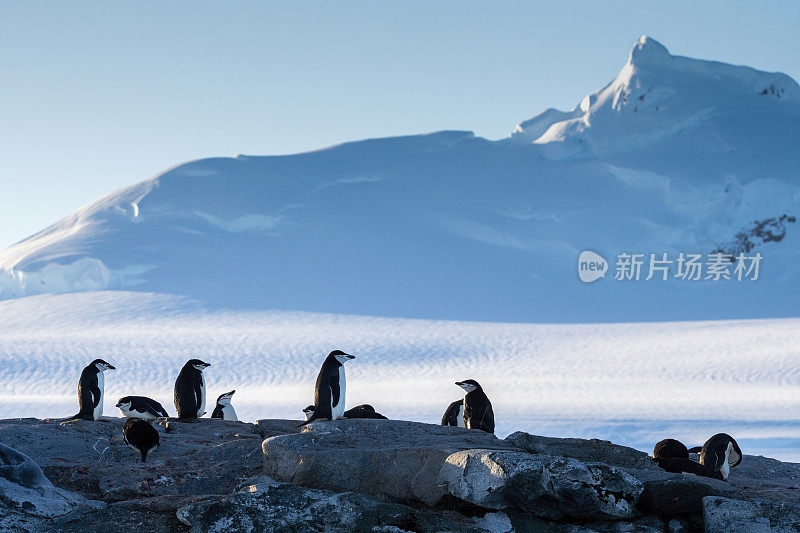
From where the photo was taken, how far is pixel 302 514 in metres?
4.57

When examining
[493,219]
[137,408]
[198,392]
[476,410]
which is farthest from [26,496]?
[493,219]

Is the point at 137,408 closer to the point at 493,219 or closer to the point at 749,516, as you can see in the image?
the point at 749,516

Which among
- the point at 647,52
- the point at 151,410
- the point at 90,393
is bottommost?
the point at 151,410

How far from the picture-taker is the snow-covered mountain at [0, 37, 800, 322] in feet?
133

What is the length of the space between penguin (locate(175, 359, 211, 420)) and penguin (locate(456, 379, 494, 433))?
122 inches

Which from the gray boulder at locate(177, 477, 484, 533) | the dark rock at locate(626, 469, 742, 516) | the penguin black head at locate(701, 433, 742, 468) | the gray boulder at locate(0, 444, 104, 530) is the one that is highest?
the penguin black head at locate(701, 433, 742, 468)

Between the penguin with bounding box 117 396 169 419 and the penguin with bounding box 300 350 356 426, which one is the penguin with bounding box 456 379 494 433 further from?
the penguin with bounding box 117 396 169 419

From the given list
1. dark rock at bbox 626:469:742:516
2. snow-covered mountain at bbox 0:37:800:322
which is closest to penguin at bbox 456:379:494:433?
dark rock at bbox 626:469:742:516

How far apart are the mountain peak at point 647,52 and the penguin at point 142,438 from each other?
1892 inches

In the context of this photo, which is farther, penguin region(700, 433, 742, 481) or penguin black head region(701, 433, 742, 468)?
penguin black head region(701, 433, 742, 468)

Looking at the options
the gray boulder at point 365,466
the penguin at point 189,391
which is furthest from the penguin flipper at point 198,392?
the gray boulder at point 365,466

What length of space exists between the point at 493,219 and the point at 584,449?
40850 millimetres

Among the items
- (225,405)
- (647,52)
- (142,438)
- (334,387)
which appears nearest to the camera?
(142,438)

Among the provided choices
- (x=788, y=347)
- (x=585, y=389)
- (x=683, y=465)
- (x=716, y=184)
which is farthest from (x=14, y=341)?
(x=716, y=184)
